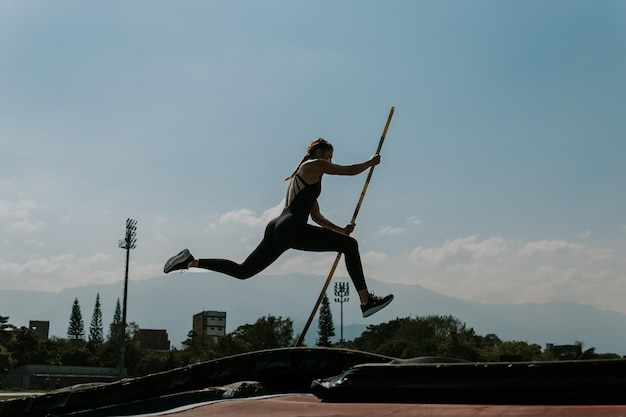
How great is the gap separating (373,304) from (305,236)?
3.76 feet

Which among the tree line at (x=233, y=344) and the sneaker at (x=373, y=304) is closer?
the sneaker at (x=373, y=304)

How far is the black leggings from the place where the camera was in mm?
8852

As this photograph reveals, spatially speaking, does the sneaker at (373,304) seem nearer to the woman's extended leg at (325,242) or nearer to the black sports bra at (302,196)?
the woman's extended leg at (325,242)

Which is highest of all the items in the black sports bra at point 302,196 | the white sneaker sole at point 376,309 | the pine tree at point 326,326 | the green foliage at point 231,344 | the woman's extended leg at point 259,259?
the pine tree at point 326,326

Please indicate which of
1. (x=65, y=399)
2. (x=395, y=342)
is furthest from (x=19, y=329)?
(x=65, y=399)

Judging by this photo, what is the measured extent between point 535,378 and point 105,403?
197 inches

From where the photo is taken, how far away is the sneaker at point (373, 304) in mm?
8938

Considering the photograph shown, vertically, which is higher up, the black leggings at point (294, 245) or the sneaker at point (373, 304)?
the black leggings at point (294, 245)

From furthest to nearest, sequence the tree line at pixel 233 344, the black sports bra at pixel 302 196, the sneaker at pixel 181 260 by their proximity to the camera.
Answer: the tree line at pixel 233 344 < the sneaker at pixel 181 260 < the black sports bra at pixel 302 196

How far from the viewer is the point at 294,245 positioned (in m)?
8.95

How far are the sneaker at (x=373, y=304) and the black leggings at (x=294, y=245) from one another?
175mm

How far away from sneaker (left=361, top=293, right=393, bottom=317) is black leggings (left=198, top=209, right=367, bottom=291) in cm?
17

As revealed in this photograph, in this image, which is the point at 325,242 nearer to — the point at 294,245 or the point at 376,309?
the point at 294,245

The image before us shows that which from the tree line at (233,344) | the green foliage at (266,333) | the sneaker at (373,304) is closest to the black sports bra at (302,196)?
the sneaker at (373,304)
